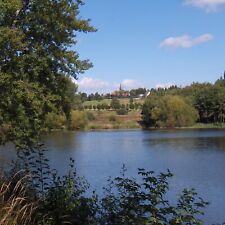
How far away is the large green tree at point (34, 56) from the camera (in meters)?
9.34

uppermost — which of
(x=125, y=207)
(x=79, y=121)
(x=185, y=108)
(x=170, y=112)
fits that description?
(x=185, y=108)

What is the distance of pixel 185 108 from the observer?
374 ft

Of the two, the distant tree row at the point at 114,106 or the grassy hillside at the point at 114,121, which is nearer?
the grassy hillside at the point at 114,121

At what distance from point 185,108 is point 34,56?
4167 inches

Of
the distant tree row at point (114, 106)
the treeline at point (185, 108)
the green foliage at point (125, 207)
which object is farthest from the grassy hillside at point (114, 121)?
the green foliage at point (125, 207)

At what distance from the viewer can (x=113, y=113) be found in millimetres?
137875

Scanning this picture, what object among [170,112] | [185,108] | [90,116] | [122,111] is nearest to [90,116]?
[90,116]

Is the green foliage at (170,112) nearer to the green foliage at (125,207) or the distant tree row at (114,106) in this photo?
the distant tree row at (114,106)

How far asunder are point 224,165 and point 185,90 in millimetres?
100866

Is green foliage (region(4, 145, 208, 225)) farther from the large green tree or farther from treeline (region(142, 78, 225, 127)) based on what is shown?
treeline (region(142, 78, 225, 127))

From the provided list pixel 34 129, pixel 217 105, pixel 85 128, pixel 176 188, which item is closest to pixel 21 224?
pixel 34 129

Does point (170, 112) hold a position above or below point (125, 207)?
above

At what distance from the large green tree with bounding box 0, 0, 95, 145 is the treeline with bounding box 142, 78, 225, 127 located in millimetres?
101073

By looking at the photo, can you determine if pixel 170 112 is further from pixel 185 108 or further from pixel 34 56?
pixel 34 56
